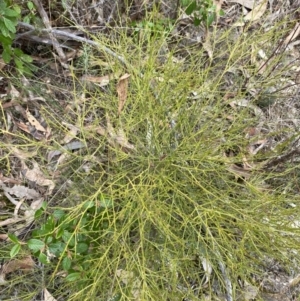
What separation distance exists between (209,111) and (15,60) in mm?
899

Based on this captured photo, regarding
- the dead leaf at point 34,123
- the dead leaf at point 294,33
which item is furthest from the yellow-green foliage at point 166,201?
Answer: the dead leaf at point 294,33

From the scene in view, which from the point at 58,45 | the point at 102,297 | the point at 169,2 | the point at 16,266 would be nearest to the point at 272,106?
the point at 169,2

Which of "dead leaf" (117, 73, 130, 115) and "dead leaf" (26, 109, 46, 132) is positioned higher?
"dead leaf" (117, 73, 130, 115)

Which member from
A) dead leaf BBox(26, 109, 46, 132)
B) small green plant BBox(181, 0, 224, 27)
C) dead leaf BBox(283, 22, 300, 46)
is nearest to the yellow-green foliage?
dead leaf BBox(26, 109, 46, 132)

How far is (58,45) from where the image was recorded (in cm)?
211

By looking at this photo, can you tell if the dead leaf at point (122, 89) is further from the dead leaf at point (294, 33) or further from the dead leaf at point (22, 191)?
the dead leaf at point (294, 33)

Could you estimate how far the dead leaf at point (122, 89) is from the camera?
1814 millimetres

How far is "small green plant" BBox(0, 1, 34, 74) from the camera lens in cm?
174

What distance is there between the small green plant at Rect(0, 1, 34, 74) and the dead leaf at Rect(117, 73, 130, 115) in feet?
1.53

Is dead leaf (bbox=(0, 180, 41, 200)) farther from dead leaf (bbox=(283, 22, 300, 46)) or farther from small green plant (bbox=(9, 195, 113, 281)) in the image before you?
dead leaf (bbox=(283, 22, 300, 46))

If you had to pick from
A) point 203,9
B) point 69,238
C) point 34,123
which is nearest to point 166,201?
point 69,238

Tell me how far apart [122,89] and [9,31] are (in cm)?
55

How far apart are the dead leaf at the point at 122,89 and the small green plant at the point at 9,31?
0.47 metres

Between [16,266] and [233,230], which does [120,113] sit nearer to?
[233,230]
